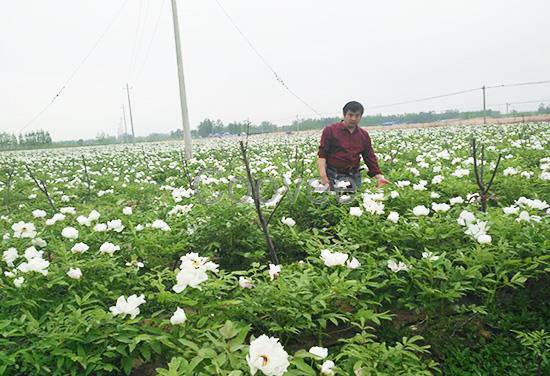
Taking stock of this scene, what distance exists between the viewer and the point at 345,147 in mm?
4906

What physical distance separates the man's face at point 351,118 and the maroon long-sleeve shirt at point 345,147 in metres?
0.16

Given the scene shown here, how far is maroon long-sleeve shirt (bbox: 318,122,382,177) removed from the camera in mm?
4910

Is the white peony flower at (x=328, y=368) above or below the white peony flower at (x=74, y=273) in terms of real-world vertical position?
below

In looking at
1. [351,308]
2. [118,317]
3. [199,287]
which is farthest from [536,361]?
[118,317]

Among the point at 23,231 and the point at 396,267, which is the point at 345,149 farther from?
the point at 23,231

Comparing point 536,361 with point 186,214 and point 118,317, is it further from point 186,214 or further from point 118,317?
point 186,214

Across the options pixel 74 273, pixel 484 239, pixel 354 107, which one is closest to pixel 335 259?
pixel 484 239

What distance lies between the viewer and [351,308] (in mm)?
2590

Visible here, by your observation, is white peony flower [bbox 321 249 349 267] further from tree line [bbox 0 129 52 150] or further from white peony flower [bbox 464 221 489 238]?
tree line [bbox 0 129 52 150]

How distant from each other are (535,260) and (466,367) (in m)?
0.67

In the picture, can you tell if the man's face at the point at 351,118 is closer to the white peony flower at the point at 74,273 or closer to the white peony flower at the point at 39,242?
the white peony flower at the point at 39,242

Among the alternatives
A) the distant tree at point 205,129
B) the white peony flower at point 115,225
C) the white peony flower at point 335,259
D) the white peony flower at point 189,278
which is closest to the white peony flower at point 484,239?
the white peony flower at point 335,259

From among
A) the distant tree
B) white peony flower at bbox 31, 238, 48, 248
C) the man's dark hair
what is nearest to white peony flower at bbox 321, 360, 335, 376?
white peony flower at bbox 31, 238, 48, 248

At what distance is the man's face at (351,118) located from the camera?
4575 mm
